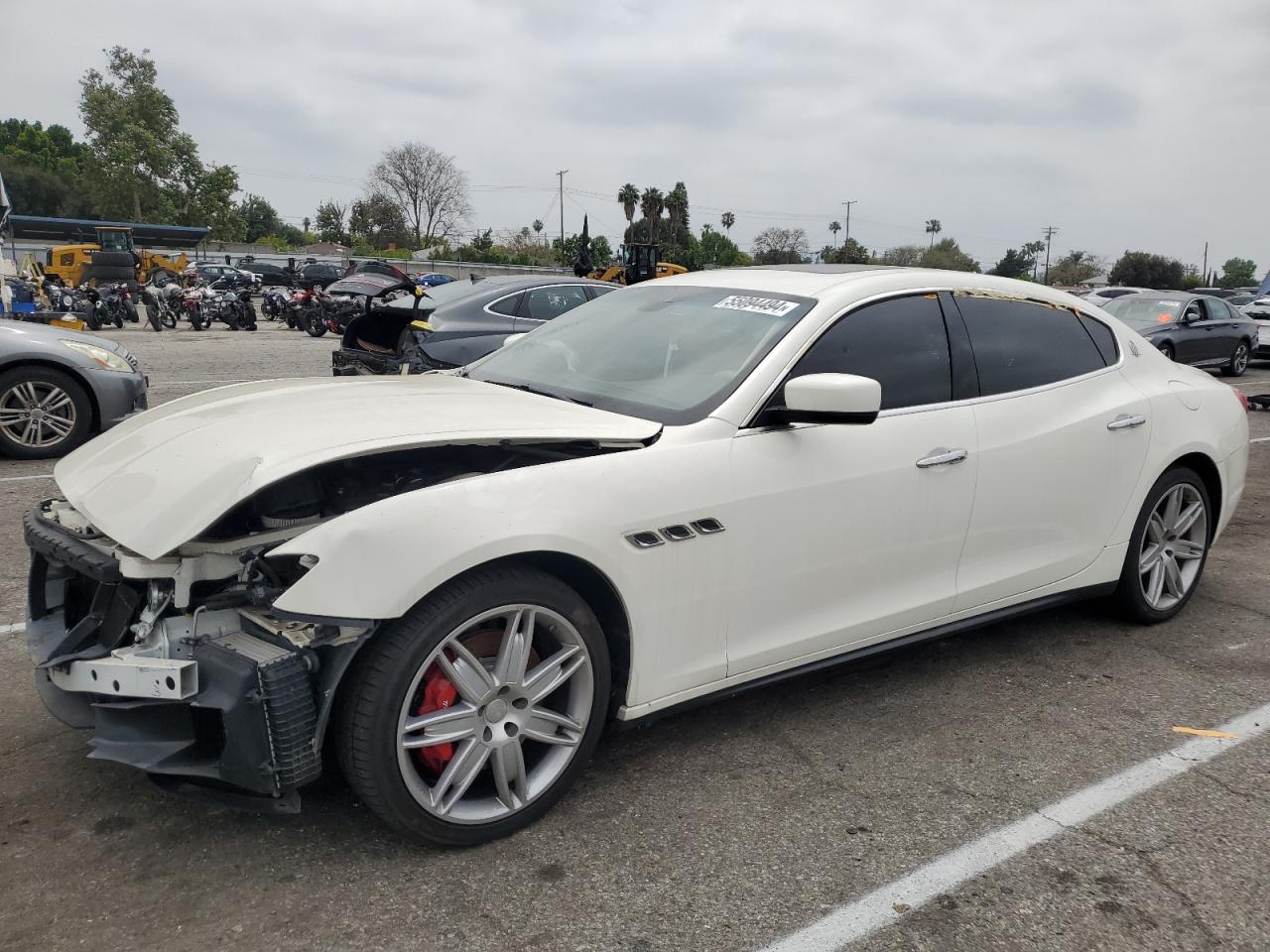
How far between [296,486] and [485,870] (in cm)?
123

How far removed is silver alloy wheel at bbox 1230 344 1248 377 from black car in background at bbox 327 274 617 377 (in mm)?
12771

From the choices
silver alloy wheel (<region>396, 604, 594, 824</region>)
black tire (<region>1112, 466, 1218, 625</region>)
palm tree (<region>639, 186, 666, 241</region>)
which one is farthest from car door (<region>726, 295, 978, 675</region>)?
palm tree (<region>639, 186, 666, 241</region>)

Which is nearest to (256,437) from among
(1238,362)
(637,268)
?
(1238,362)

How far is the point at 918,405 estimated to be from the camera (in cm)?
348

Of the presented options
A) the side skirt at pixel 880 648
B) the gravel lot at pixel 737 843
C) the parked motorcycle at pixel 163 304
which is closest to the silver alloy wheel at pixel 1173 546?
the side skirt at pixel 880 648

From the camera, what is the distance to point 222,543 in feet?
8.71

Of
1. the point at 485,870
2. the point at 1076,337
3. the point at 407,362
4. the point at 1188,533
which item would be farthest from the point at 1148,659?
the point at 407,362

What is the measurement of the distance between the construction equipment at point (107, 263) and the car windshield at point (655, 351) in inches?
1242

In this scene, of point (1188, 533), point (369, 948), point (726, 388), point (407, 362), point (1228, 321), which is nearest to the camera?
point (369, 948)

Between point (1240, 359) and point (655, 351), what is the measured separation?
17.4m

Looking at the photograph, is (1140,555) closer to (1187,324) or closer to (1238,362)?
(1187,324)

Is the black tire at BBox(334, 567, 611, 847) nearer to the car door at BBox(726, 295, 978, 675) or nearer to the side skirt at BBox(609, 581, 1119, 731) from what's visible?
the side skirt at BBox(609, 581, 1119, 731)

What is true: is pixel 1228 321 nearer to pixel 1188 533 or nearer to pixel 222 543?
pixel 1188 533

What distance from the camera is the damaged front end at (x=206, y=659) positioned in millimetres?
2375
